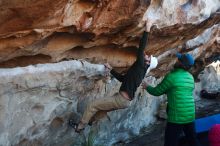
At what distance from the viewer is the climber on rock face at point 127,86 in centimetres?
541

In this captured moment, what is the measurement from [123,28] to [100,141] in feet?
6.82

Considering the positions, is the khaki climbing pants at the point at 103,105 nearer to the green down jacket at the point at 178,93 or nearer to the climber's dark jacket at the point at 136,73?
the climber's dark jacket at the point at 136,73

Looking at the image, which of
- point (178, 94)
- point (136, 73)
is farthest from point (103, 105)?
point (178, 94)

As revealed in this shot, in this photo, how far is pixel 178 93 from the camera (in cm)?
543

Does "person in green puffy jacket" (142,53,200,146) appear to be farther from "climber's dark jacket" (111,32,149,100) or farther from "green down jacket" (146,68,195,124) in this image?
"climber's dark jacket" (111,32,149,100)

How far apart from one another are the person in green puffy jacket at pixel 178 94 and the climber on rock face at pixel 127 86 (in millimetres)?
249

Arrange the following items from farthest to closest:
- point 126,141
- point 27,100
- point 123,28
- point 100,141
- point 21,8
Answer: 1. point 126,141
2. point 100,141
3. point 123,28
4. point 27,100
5. point 21,8

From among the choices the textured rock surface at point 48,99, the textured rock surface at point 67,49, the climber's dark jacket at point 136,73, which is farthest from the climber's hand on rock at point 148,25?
the textured rock surface at point 48,99

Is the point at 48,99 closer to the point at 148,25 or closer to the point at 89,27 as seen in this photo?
the point at 89,27

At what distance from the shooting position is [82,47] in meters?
5.92

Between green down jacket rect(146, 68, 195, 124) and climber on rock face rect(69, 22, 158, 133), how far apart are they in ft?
0.88

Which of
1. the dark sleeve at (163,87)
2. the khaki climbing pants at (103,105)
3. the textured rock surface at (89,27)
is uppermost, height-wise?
the textured rock surface at (89,27)

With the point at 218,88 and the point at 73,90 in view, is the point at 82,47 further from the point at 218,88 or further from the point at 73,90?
the point at 218,88

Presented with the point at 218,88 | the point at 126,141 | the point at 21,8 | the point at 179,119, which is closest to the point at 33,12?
the point at 21,8
